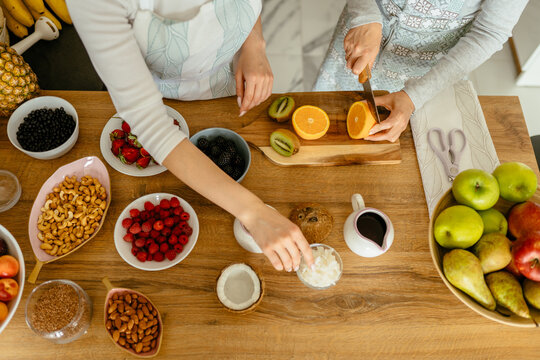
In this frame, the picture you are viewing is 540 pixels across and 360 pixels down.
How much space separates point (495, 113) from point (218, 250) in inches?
42.7

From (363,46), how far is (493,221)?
28.1 inches

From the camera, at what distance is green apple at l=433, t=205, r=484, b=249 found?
85 centimetres

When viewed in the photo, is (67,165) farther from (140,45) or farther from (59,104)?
(140,45)

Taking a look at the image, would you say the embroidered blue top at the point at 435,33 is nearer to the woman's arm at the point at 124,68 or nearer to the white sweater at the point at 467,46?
the white sweater at the point at 467,46

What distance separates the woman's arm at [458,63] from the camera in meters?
1.21

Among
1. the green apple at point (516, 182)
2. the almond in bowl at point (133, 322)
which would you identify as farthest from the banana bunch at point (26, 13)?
the green apple at point (516, 182)

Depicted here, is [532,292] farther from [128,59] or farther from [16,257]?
[16,257]

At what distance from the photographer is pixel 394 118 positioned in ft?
3.93

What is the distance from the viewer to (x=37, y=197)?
3.43 ft

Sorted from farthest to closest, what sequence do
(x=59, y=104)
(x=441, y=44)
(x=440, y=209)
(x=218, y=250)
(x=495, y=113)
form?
(x=441, y=44) < (x=495, y=113) < (x=59, y=104) < (x=218, y=250) < (x=440, y=209)

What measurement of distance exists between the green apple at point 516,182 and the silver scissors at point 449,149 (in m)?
0.24

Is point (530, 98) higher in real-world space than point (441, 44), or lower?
lower

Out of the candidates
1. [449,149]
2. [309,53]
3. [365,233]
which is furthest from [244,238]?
[309,53]

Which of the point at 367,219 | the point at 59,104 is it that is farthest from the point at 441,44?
the point at 59,104
